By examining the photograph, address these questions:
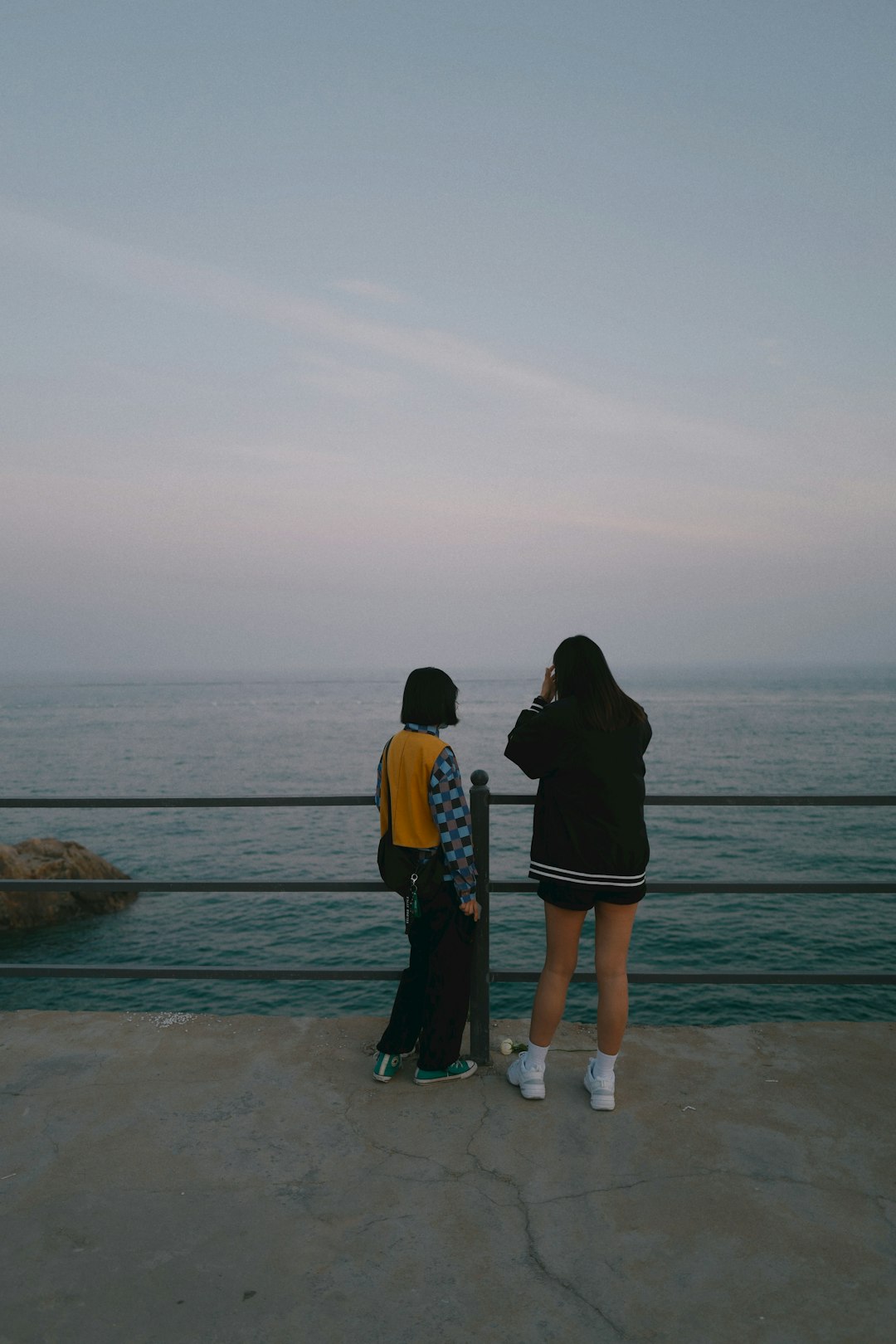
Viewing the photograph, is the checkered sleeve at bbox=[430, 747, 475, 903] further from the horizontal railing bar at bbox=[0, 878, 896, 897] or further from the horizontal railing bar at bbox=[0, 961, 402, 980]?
the horizontal railing bar at bbox=[0, 961, 402, 980]

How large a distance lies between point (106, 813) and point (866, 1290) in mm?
47268

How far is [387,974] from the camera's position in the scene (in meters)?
4.02

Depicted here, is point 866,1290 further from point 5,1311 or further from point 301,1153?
point 5,1311

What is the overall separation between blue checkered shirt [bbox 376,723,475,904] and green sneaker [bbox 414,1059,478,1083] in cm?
77

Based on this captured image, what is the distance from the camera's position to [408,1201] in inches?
110

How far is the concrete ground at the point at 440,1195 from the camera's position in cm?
232

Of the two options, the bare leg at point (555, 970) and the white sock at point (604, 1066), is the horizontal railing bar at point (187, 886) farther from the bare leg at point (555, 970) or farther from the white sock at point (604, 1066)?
the white sock at point (604, 1066)

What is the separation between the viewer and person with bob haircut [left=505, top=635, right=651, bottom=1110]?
3.22 meters

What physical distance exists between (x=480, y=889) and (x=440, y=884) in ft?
1.22

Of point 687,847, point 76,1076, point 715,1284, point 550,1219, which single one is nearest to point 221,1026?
point 76,1076

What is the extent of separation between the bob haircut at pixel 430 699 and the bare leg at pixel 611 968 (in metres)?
1.01

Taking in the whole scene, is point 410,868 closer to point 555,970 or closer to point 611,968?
point 555,970

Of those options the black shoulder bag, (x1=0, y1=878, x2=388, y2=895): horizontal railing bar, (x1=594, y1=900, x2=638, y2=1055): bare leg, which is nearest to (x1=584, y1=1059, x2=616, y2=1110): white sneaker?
(x1=594, y1=900, x2=638, y2=1055): bare leg

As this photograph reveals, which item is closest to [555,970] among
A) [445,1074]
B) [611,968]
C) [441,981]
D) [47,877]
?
[611,968]
